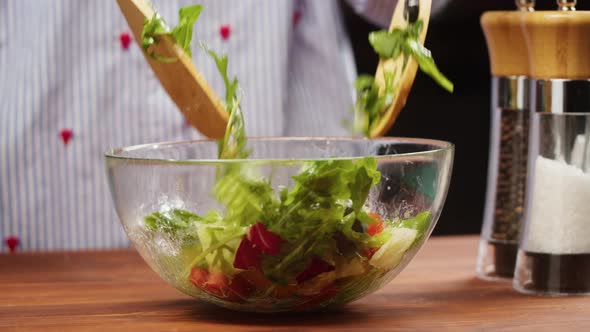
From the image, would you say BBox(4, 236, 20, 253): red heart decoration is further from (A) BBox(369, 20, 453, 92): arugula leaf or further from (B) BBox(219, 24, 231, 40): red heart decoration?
(A) BBox(369, 20, 453, 92): arugula leaf

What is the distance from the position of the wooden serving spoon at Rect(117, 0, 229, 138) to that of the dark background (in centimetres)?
152

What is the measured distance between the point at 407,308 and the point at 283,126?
850 mm

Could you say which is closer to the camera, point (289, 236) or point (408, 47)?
point (289, 236)

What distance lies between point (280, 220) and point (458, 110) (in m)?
1.77

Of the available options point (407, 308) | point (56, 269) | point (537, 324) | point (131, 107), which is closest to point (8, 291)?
point (56, 269)

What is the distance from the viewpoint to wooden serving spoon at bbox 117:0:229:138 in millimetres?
733

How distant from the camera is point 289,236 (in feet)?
2.02

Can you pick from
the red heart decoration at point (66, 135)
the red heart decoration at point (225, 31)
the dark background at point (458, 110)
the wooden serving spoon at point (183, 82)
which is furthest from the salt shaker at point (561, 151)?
the dark background at point (458, 110)

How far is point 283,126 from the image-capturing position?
61.2 inches

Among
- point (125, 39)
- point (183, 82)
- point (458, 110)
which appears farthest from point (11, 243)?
point (458, 110)

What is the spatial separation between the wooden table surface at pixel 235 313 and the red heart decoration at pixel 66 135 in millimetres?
527

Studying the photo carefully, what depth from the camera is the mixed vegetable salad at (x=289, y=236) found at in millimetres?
617

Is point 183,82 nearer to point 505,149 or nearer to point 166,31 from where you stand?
point 166,31

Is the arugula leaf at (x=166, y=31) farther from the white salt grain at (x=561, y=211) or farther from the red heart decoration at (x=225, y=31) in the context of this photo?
the red heart decoration at (x=225, y=31)
